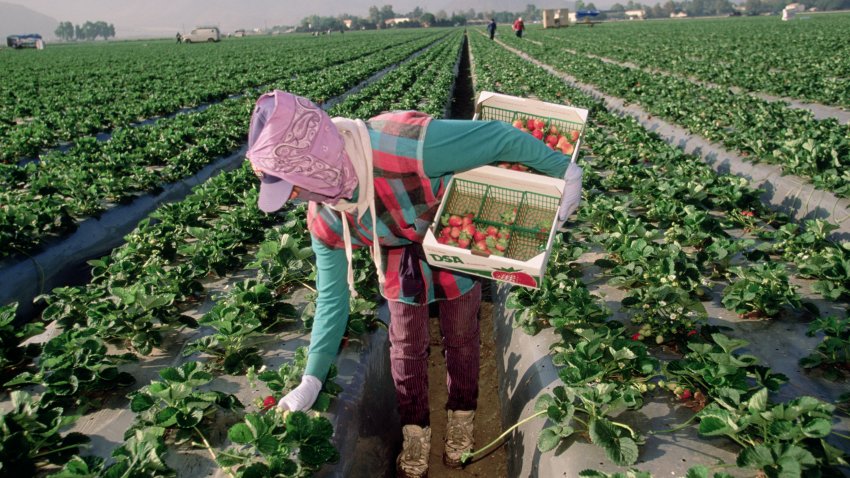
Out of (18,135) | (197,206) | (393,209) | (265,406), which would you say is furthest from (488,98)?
(18,135)

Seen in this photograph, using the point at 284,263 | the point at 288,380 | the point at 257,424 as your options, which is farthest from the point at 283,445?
the point at 284,263

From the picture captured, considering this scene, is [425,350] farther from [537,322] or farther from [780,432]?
[780,432]

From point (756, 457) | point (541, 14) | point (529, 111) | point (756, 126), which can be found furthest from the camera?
point (541, 14)

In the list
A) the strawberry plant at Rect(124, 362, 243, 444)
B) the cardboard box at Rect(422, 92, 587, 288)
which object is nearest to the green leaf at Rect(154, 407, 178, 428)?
the strawberry plant at Rect(124, 362, 243, 444)

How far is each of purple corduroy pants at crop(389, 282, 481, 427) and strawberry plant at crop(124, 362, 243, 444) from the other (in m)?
1.00

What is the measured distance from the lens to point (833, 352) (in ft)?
9.91

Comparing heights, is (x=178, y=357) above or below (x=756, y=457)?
below

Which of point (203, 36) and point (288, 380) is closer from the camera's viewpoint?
point (288, 380)

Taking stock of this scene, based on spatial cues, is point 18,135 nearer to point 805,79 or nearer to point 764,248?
point 764,248

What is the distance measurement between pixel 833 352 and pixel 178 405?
3832 mm

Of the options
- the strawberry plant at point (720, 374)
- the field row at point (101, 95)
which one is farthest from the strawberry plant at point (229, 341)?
the field row at point (101, 95)

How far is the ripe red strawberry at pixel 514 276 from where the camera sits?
97.1 inches

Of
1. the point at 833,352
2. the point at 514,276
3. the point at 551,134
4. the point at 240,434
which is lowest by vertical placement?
the point at 833,352

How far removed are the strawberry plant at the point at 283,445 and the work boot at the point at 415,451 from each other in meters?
0.84
